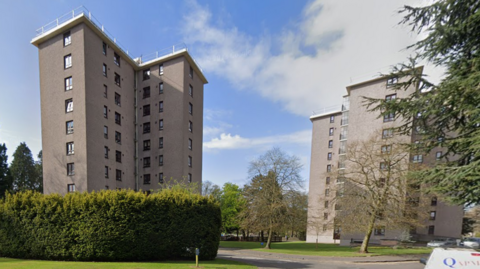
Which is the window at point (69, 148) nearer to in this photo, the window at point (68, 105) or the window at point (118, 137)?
the window at point (68, 105)

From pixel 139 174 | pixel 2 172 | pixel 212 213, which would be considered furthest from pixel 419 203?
pixel 2 172

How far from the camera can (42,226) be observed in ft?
40.3

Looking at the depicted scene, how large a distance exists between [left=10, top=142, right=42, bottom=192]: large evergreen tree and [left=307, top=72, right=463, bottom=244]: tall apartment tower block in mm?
55193

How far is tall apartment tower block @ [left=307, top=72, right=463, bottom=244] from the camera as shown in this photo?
32125mm

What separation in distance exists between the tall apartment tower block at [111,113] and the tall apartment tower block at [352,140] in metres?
21.2

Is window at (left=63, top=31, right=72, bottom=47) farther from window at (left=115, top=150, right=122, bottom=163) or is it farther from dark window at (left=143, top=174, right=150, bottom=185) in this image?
dark window at (left=143, top=174, right=150, bottom=185)

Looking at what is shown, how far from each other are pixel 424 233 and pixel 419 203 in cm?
2544

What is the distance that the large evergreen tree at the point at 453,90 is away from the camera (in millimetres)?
8359

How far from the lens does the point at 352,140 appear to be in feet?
117

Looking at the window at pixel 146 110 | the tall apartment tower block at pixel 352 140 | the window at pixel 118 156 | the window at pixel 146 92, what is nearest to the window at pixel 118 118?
the window at pixel 146 110

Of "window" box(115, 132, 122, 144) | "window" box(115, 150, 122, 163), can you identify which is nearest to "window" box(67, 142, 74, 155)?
"window" box(115, 150, 122, 163)

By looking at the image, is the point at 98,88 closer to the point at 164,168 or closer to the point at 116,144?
the point at 116,144

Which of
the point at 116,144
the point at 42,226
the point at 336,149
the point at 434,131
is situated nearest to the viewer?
the point at 434,131

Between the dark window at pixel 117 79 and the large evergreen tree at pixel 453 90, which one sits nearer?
the large evergreen tree at pixel 453 90
